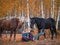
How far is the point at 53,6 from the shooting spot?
246 centimetres

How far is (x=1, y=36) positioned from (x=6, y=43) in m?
0.12

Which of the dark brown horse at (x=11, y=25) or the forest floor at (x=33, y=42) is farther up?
the dark brown horse at (x=11, y=25)

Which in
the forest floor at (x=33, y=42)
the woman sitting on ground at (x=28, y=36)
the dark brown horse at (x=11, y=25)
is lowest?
the forest floor at (x=33, y=42)

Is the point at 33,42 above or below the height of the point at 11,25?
below

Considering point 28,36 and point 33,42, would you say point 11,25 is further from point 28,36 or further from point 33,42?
point 33,42

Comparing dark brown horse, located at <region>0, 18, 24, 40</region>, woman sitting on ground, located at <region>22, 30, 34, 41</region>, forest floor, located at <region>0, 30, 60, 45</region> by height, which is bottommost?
forest floor, located at <region>0, 30, 60, 45</region>

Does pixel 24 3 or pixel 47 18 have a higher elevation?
pixel 24 3

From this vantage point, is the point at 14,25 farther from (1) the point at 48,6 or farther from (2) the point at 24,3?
(1) the point at 48,6

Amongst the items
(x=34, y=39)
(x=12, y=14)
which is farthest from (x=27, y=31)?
(x=12, y=14)

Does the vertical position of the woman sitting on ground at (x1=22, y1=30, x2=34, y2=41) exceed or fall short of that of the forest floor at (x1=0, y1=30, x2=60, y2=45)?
it exceeds it

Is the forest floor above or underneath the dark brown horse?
underneath

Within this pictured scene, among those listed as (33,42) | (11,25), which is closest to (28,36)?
Answer: (33,42)

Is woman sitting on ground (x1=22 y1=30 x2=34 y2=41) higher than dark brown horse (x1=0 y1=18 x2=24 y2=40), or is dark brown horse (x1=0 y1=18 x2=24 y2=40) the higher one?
dark brown horse (x1=0 y1=18 x2=24 y2=40)

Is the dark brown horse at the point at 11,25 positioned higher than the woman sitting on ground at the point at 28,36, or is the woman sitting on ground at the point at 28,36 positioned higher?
the dark brown horse at the point at 11,25
